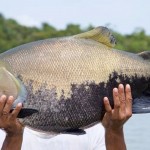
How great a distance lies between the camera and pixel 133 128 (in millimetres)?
7711

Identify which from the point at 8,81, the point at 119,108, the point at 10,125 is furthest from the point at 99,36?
the point at 10,125

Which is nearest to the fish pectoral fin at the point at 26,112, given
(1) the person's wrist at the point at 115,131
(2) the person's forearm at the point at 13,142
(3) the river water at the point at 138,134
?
(2) the person's forearm at the point at 13,142

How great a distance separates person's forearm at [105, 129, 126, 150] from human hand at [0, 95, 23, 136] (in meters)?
0.49

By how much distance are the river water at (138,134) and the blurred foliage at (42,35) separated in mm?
22158

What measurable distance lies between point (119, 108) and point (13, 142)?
0.60 metres

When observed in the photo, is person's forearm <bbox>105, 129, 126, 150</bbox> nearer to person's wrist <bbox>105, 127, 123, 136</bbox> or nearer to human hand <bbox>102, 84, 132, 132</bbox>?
person's wrist <bbox>105, 127, 123, 136</bbox>

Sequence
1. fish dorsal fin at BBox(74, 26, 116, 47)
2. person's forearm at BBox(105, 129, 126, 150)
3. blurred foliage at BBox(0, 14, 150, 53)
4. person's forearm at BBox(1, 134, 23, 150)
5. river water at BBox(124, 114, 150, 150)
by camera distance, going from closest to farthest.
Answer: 1. fish dorsal fin at BBox(74, 26, 116, 47)
2. person's forearm at BBox(1, 134, 23, 150)
3. person's forearm at BBox(105, 129, 126, 150)
4. river water at BBox(124, 114, 150, 150)
5. blurred foliage at BBox(0, 14, 150, 53)

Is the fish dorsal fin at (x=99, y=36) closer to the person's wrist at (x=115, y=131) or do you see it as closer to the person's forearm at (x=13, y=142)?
the person's wrist at (x=115, y=131)

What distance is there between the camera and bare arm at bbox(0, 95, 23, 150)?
137 inches

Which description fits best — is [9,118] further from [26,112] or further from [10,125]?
[26,112]

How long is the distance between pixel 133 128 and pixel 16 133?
4.07 meters

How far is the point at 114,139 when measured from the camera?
393 cm

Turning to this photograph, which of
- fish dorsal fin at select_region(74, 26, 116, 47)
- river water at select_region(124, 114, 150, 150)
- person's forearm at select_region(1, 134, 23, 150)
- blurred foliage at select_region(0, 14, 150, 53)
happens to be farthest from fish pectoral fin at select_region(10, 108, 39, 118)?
blurred foliage at select_region(0, 14, 150, 53)

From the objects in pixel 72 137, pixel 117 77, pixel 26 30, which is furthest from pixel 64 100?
pixel 26 30
